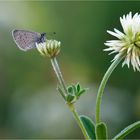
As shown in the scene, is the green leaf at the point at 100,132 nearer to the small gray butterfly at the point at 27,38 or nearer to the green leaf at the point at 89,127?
the green leaf at the point at 89,127

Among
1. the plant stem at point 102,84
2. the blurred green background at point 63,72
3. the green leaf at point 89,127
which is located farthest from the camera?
the blurred green background at point 63,72

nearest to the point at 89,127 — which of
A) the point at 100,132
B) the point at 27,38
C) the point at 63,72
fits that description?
the point at 100,132

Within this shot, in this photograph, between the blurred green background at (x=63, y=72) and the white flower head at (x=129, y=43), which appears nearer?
the white flower head at (x=129, y=43)

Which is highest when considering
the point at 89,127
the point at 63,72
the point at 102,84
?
the point at 102,84

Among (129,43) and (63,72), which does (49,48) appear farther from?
(63,72)

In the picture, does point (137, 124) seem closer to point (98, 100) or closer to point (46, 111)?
point (98, 100)

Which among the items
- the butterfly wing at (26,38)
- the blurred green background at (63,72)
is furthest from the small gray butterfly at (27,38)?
the blurred green background at (63,72)

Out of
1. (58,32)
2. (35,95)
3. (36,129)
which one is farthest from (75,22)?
(36,129)
